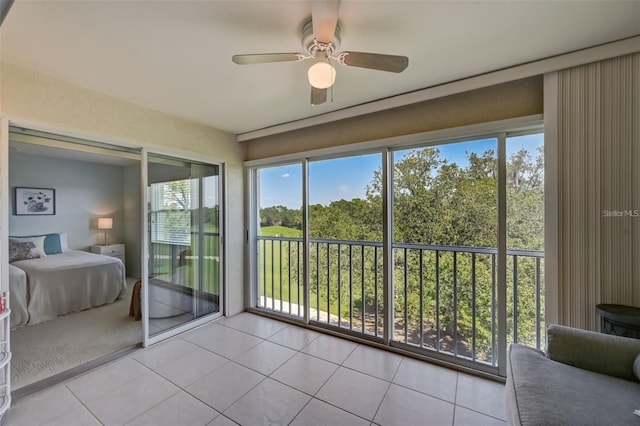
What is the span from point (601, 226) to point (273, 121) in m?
3.06

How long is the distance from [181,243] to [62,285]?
1872mm

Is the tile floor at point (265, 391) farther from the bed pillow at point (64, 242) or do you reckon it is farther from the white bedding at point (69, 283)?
the bed pillow at point (64, 242)

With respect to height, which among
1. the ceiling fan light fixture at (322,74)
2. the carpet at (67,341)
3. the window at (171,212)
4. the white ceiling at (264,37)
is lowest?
the carpet at (67,341)

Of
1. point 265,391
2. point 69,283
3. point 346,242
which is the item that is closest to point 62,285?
point 69,283

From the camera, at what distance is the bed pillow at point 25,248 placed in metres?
4.02

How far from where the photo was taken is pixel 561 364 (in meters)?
1.46

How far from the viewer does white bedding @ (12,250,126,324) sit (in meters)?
3.24

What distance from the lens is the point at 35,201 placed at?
4605 mm

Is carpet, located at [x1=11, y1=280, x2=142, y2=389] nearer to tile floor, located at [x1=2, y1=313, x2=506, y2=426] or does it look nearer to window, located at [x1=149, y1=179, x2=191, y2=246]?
tile floor, located at [x1=2, y1=313, x2=506, y2=426]

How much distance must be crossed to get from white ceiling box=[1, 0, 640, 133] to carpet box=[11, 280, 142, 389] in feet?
8.03

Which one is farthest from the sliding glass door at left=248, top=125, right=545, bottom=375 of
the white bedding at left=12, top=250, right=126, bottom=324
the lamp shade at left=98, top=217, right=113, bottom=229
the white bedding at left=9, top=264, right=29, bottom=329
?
the lamp shade at left=98, top=217, right=113, bottom=229

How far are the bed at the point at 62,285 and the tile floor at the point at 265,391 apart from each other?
1.83m

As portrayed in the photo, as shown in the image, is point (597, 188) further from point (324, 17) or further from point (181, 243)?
point (181, 243)

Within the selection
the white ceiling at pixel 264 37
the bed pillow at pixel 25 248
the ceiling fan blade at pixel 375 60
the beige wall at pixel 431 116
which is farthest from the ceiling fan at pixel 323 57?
the bed pillow at pixel 25 248
